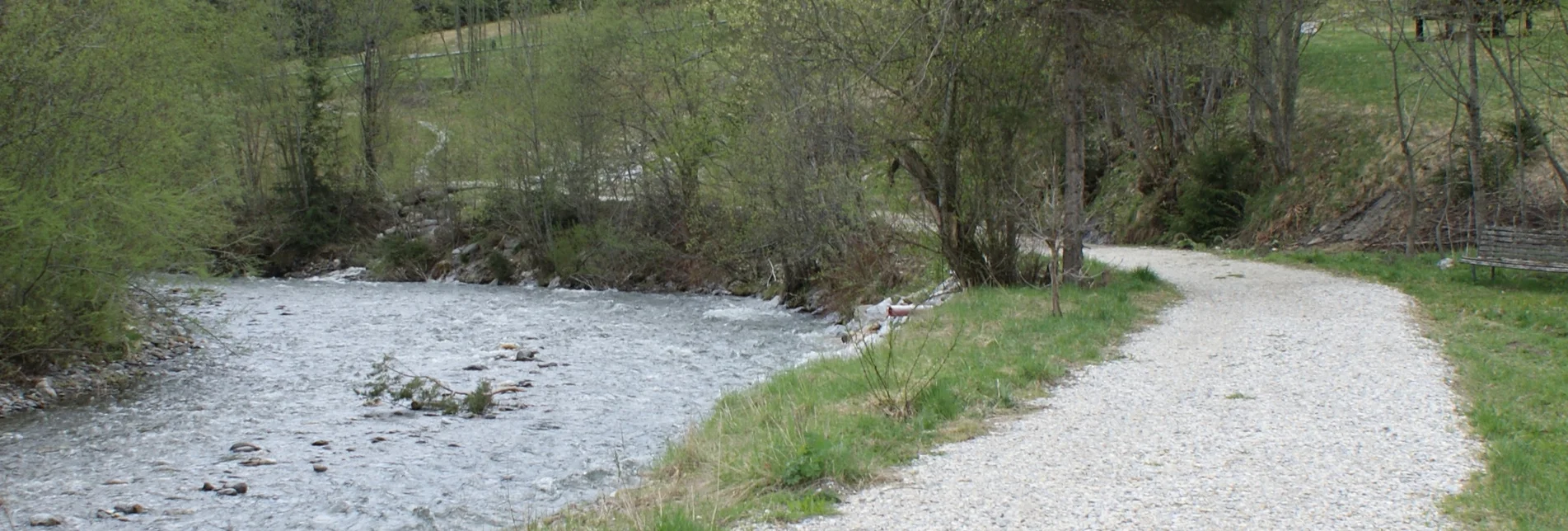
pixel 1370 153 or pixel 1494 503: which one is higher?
pixel 1370 153

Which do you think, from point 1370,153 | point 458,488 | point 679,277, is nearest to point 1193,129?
point 1370,153

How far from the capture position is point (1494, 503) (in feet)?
20.0

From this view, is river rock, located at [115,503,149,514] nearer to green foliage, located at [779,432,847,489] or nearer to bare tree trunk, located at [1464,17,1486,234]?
green foliage, located at [779,432,847,489]

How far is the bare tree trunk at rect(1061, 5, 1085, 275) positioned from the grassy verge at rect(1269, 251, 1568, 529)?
4.86 meters

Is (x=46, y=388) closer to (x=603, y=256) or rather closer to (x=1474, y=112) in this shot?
(x=603, y=256)

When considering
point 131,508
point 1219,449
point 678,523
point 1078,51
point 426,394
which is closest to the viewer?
point 678,523

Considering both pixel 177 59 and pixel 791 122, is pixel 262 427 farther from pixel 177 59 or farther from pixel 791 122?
pixel 791 122

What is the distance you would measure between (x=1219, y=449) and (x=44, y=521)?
8.75 m

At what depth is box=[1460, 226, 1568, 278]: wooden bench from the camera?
16438 mm

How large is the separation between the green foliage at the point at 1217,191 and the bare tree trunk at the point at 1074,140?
12.6 meters

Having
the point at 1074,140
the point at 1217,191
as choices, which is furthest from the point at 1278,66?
the point at 1074,140

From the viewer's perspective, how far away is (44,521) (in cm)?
861

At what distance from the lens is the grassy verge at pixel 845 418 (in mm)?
6863

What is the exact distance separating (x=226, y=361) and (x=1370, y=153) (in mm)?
25289
